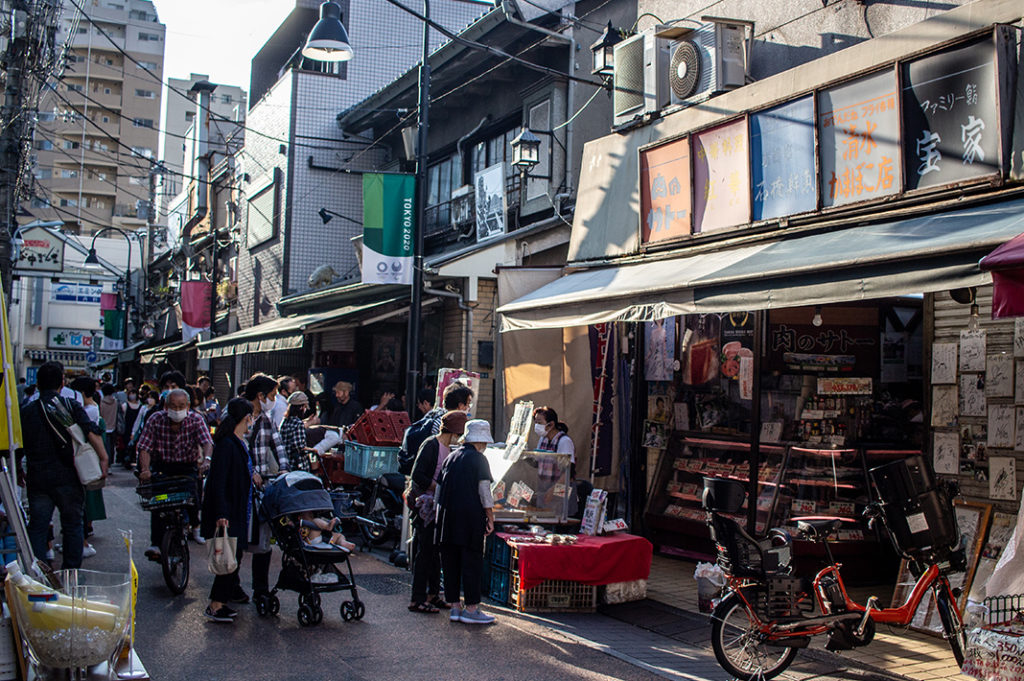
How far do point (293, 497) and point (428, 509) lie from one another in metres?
1.20

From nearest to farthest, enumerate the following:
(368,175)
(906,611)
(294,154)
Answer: (906,611) < (368,175) < (294,154)

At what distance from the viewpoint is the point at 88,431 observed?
8.36 m

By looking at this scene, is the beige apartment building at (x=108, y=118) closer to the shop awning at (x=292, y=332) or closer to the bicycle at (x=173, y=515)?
the shop awning at (x=292, y=332)

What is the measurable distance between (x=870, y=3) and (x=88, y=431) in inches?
331

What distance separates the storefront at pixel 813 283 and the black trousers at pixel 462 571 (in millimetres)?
2954

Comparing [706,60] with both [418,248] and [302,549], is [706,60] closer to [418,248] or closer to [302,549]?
[418,248]

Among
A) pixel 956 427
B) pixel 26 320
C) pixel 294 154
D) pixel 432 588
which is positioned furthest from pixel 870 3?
pixel 26 320

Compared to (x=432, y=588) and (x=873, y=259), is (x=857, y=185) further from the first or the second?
(x=432, y=588)

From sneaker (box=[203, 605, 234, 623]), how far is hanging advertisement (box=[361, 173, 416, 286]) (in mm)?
7503

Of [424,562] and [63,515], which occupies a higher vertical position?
[63,515]

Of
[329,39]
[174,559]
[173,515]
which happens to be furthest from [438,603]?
[329,39]

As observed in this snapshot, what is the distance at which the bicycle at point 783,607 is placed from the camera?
6.42 meters

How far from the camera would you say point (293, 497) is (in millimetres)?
7801

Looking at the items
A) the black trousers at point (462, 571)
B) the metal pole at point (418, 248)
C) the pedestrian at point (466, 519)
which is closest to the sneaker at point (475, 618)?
the pedestrian at point (466, 519)
